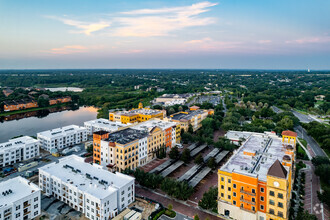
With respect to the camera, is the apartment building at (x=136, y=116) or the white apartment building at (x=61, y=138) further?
the apartment building at (x=136, y=116)

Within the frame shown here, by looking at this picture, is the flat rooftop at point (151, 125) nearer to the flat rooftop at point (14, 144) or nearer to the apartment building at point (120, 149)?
the apartment building at point (120, 149)

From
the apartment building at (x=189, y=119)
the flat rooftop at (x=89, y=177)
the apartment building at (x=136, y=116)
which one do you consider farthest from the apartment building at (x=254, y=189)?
the apartment building at (x=136, y=116)

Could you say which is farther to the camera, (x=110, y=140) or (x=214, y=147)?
(x=214, y=147)

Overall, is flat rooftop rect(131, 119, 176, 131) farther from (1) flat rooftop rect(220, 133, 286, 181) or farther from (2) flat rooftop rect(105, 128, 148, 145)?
(1) flat rooftop rect(220, 133, 286, 181)

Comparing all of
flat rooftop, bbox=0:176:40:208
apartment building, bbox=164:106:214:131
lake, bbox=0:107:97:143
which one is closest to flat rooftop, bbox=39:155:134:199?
flat rooftop, bbox=0:176:40:208

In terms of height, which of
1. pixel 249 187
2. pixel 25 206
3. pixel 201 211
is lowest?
pixel 201 211

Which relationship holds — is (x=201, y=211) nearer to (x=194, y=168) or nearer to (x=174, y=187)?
(x=174, y=187)

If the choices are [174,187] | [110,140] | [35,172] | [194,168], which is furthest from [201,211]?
[35,172]
